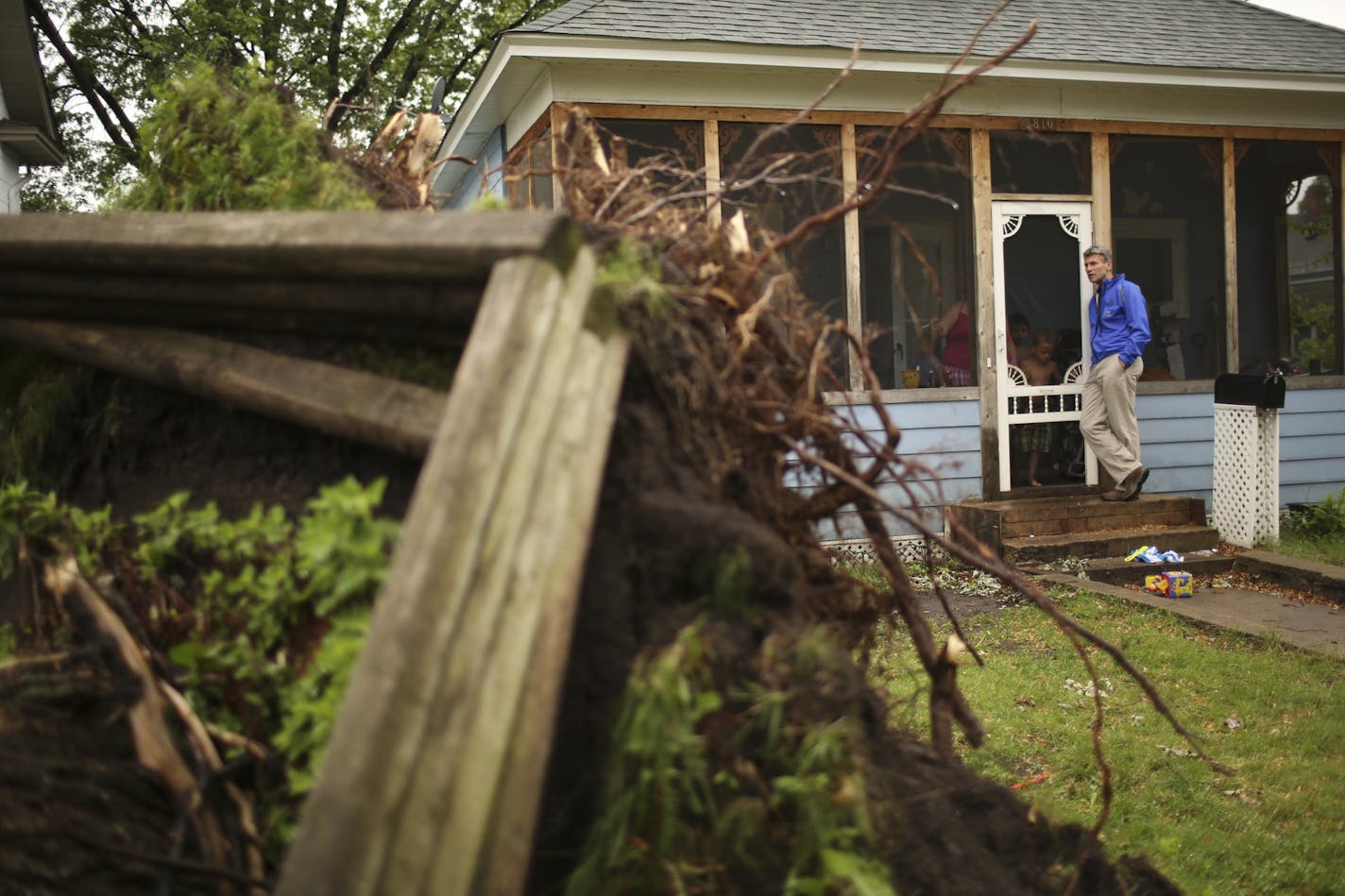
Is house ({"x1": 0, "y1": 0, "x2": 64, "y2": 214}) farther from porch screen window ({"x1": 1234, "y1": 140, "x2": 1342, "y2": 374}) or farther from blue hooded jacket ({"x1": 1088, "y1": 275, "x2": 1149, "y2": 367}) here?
porch screen window ({"x1": 1234, "y1": 140, "x2": 1342, "y2": 374})

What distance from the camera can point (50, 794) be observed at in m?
1.78

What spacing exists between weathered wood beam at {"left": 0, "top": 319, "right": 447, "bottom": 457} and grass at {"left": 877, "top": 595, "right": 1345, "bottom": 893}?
67.4 inches

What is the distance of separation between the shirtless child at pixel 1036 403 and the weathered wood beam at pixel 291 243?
401 inches

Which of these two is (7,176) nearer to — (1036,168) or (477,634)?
(1036,168)

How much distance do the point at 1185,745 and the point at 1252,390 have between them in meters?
5.93

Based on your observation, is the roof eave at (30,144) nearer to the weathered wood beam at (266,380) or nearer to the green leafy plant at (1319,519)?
the weathered wood beam at (266,380)

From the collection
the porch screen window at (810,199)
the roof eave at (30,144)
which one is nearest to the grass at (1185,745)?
the porch screen window at (810,199)

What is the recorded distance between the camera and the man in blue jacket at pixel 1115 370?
33.4 ft

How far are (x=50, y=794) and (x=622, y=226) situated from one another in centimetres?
144

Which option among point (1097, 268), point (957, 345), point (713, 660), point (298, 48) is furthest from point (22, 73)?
point (713, 660)

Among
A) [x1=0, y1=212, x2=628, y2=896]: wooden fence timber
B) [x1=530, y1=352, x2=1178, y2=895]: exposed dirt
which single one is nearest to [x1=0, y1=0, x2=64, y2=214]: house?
[x1=0, y1=212, x2=628, y2=896]: wooden fence timber

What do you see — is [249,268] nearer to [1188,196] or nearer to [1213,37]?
[1213,37]

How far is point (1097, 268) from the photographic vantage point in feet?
33.5

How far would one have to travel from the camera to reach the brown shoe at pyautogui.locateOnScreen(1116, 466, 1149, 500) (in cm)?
1033
